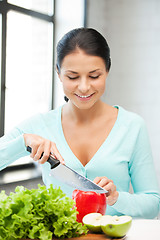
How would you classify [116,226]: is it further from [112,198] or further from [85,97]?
[85,97]

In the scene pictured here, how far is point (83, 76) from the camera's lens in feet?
4.68

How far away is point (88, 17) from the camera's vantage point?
141 inches

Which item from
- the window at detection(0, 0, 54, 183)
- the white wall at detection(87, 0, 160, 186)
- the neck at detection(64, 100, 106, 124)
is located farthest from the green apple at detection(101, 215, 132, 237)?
the white wall at detection(87, 0, 160, 186)

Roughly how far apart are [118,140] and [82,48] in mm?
451

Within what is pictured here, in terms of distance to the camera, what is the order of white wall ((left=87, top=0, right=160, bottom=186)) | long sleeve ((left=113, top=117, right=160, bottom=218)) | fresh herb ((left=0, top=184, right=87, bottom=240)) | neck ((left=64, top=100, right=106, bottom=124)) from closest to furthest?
fresh herb ((left=0, top=184, right=87, bottom=240)) < long sleeve ((left=113, top=117, right=160, bottom=218)) < neck ((left=64, top=100, right=106, bottom=124)) < white wall ((left=87, top=0, right=160, bottom=186))

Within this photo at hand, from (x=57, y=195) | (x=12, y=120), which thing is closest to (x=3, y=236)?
(x=57, y=195)

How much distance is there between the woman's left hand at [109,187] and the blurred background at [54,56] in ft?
5.19

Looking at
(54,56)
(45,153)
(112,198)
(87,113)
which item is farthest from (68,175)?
(54,56)

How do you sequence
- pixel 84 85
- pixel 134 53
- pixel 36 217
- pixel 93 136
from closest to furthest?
pixel 36 217 < pixel 84 85 < pixel 93 136 < pixel 134 53

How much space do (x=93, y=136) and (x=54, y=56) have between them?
1957 mm

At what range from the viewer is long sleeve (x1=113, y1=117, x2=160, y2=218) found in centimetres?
138

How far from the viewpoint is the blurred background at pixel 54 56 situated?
118 inches

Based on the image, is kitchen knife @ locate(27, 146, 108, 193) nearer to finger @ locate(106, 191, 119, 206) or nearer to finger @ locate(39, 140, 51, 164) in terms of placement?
finger @ locate(39, 140, 51, 164)

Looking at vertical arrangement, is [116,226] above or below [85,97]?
below
